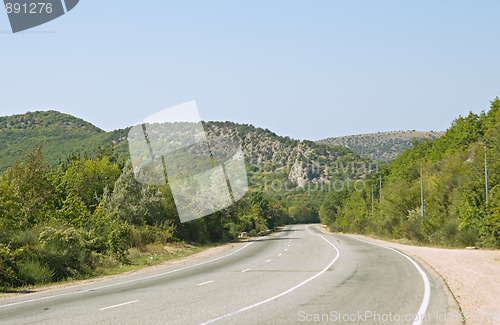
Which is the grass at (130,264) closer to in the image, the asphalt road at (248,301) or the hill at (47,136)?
the asphalt road at (248,301)

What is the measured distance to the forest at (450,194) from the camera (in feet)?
121

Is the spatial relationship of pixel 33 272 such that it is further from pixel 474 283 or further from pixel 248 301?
pixel 474 283

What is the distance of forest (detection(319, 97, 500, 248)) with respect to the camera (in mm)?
36969

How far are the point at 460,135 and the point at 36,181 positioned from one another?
60.2 m

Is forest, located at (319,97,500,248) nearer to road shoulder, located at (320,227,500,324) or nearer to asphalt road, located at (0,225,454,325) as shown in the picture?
road shoulder, located at (320,227,500,324)

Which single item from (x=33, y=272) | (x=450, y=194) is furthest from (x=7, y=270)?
(x=450, y=194)

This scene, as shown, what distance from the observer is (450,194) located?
51250mm

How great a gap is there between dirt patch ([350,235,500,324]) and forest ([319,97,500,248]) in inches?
336

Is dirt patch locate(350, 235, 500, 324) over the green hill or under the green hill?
under

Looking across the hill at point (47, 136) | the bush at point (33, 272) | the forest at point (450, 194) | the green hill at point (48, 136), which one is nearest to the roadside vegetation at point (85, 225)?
the bush at point (33, 272)

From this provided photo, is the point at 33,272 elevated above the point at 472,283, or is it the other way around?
the point at 33,272

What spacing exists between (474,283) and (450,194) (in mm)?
37092

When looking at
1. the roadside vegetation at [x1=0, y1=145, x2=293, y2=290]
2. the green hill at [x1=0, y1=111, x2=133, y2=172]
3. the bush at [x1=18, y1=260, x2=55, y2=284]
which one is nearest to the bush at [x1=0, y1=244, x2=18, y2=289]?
the roadside vegetation at [x1=0, y1=145, x2=293, y2=290]

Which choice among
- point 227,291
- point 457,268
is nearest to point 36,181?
point 227,291
